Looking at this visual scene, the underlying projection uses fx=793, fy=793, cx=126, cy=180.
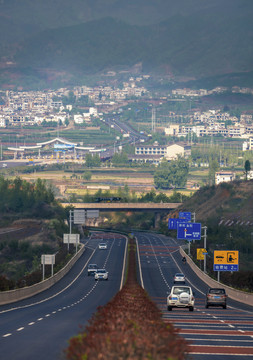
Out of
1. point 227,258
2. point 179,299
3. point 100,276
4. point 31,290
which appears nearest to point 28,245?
point 100,276

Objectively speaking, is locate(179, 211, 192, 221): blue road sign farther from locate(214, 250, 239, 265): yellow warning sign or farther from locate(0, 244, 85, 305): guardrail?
locate(214, 250, 239, 265): yellow warning sign

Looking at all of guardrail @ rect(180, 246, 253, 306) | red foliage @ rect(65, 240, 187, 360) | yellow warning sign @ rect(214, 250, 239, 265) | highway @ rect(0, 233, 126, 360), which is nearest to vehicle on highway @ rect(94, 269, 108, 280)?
highway @ rect(0, 233, 126, 360)

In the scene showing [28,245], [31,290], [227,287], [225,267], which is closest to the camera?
[31,290]

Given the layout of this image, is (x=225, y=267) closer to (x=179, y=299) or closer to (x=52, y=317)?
(x=179, y=299)

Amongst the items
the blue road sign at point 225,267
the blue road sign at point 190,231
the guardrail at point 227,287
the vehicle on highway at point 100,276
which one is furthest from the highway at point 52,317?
the blue road sign at point 190,231


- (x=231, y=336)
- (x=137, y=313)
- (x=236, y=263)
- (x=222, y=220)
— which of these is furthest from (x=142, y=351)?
(x=222, y=220)

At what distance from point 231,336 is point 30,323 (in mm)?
9387

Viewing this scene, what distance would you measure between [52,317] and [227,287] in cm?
3626

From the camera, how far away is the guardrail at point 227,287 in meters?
65.2

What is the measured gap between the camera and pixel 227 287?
7556cm

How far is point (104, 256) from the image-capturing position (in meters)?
133

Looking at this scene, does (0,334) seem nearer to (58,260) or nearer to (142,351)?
(142,351)

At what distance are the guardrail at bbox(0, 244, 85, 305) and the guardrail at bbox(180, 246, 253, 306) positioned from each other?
17653 millimetres

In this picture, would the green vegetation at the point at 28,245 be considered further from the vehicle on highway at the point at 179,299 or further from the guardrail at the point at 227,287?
the vehicle on highway at the point at 179,299
